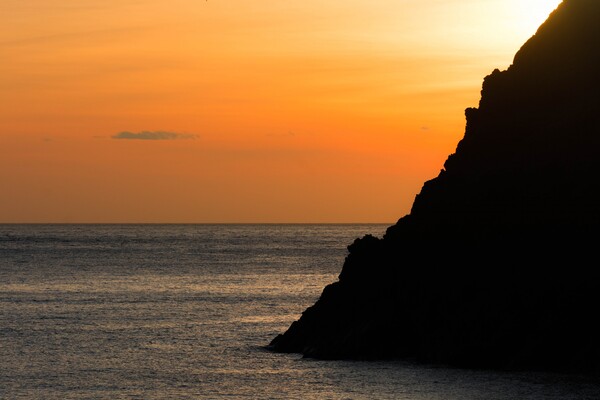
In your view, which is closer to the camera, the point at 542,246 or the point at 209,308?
the point at 542,246

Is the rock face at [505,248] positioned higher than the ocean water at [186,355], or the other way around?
the rock face at [505,248]

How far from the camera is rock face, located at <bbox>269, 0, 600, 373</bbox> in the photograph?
53.5 metres

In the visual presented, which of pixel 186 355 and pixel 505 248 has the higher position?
pixel 505 248

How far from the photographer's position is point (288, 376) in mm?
53938

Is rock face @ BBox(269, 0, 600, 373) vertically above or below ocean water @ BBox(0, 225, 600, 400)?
above

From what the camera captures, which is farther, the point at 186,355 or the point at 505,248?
the point at 186,355

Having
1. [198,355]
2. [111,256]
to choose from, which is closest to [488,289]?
[198,355]

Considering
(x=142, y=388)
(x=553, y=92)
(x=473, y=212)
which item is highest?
(x=553, y=92)

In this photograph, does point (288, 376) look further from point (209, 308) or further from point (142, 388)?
point (209, 308)

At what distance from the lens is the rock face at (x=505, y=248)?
175ft

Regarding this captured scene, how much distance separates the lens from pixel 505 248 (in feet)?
186

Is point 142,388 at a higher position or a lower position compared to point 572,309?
lower

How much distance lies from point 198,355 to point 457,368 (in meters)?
15.9

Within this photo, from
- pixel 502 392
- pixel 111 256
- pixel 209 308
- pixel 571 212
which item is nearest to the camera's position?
pixel 502 392
